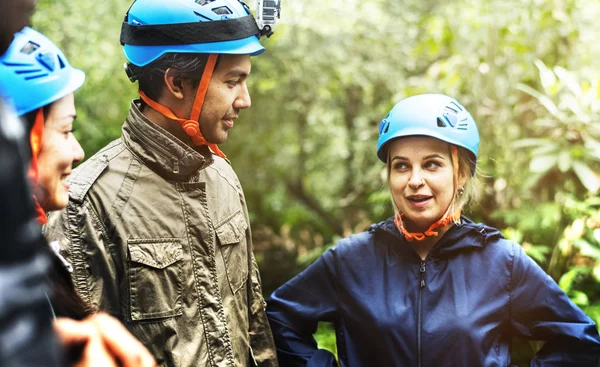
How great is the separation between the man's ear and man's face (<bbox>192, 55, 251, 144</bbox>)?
0.12m

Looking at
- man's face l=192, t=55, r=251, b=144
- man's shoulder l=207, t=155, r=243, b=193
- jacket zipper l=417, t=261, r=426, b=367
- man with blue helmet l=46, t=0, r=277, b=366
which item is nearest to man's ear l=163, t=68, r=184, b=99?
man with blue helmet l=46, t=0, r=277, b=366

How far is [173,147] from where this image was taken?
8.20ft

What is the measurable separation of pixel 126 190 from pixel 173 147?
0.27m

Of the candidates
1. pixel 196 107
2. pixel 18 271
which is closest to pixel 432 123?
pixel 196 107

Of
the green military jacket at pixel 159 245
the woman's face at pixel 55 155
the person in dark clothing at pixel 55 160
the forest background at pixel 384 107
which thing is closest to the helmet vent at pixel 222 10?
the green military jacket at pixel 159 245

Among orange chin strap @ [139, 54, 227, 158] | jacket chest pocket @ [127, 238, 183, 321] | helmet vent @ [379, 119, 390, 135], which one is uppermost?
orange chin strap @ [139, 54, 227, 158]

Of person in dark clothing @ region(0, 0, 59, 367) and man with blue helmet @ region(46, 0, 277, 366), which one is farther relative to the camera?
man with blue helmet @ region(46, 0, 277, 366)

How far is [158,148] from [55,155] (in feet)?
2.64

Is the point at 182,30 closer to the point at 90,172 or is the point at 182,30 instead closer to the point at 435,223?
the point at 90,172

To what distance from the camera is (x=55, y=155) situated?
5.60 ft

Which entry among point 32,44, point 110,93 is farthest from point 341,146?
point 32,44

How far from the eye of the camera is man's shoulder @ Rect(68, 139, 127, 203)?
2271mm

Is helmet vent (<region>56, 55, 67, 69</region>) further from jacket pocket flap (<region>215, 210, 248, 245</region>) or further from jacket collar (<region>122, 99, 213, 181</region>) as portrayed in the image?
jacket pocket flap (<region>215, 210, 248, 245</region>)

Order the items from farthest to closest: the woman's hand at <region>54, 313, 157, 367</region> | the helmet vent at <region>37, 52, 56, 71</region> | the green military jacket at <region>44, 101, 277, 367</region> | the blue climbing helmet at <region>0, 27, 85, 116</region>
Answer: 1. the green military jacket at <region>44, 101, 277, 367</region>
2. the helmet vent at <region>37, 52, 56, 71</region>
3. the blue climbing helmet at <region>0, 27, 85, 116</region>
4. the woman's hand at <region>54, 313, 157, 367</region>
